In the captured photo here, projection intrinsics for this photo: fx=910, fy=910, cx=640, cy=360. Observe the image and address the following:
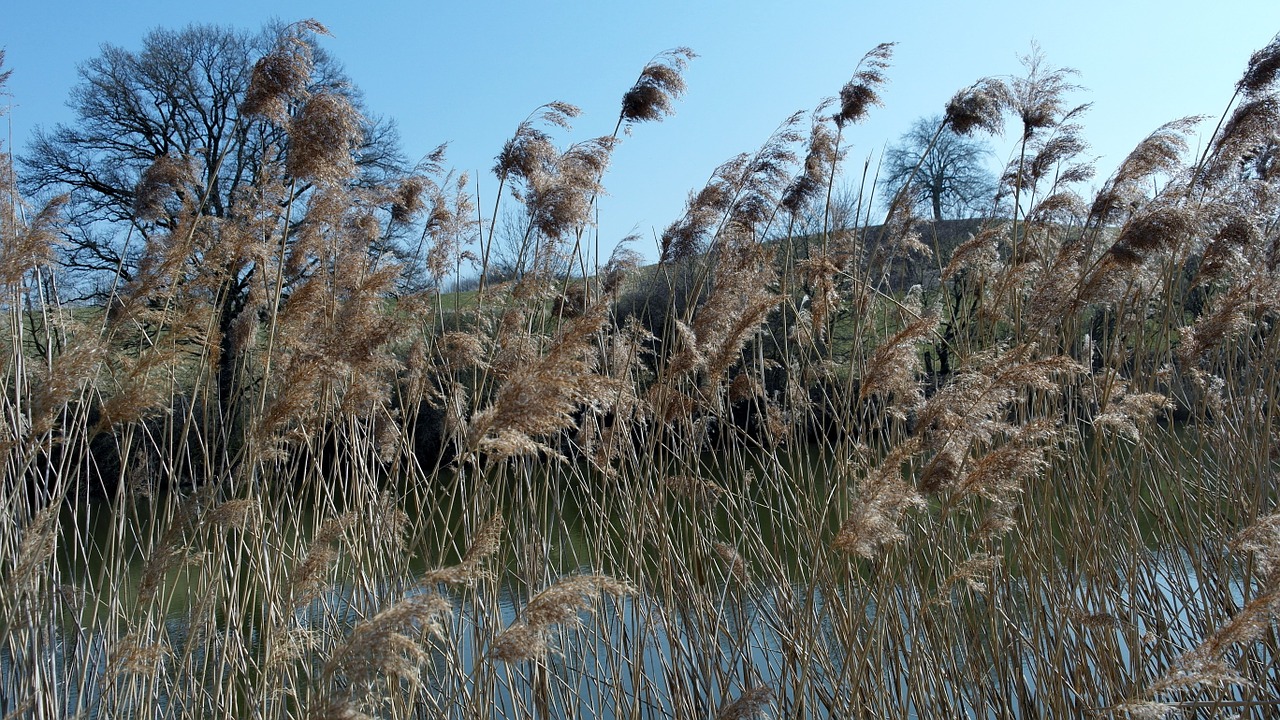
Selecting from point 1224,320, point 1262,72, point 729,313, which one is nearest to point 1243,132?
point 1262,72

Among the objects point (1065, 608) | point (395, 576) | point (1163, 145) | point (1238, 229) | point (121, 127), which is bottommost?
point (1065, 608)

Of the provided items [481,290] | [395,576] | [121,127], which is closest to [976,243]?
[481,290]

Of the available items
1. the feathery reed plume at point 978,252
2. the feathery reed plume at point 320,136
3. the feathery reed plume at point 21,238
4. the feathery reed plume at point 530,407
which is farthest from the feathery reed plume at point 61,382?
the feathery reed plume at point 978,252

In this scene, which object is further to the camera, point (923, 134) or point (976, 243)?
point (923, 134)

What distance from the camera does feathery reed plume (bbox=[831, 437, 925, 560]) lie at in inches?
75.9

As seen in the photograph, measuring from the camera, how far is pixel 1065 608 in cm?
236

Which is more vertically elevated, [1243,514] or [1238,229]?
[1238,229]

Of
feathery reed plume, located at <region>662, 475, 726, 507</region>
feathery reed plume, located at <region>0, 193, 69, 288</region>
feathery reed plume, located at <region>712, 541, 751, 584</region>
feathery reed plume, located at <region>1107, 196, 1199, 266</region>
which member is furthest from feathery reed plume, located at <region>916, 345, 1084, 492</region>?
feathery reed plume, located at <region>0, 193, 69, 288</region>

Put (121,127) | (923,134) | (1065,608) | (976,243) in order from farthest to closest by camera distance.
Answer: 1. (923,134)
2. (121,127)
3. (976,243)
4. (1065,608)

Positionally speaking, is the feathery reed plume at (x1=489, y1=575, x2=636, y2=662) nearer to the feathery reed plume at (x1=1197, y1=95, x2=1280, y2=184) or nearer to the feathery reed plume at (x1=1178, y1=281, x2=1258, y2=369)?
the feathery reed plume at (x1=1178, y1=281, x2=1258, y2=369)

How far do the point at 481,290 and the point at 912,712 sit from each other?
2295mm

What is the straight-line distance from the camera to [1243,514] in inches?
116

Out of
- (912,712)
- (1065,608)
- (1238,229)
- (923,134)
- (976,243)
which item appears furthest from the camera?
(923,134)

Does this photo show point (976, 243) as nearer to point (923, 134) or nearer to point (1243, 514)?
point (1243, 514)
